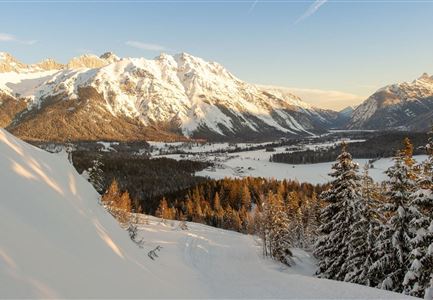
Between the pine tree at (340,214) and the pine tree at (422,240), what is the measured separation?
7.91m

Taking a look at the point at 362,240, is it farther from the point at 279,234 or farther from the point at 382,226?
the point at 279,234

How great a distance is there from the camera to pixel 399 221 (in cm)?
2648

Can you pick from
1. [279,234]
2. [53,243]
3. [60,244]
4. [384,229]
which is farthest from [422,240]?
[279,234]

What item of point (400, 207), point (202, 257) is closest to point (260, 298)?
point (400, 207)

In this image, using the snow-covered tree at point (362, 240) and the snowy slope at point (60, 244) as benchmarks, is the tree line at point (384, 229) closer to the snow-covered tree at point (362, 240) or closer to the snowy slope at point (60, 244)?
the snow-covered tree at point (362, 240)

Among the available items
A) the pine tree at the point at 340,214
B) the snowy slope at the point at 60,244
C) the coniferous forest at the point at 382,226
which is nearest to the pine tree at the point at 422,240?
the coniferous forest at the point at 382,226

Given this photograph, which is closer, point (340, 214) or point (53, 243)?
point (53, 243)

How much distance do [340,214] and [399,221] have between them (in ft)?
21.5

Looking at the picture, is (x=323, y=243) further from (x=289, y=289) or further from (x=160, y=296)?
(x=160, y=296)

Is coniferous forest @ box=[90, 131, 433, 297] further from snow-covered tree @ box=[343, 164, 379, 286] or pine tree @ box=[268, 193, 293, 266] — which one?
pine tree @ box=[268, 193, 293, 266]

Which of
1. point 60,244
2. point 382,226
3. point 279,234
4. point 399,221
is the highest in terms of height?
point 60,244

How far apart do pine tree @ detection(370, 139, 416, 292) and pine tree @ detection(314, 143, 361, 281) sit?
4.40 m

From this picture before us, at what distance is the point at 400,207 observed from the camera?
1021 inches

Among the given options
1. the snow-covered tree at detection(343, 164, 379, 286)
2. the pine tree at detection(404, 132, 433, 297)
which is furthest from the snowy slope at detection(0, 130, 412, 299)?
the snow-covered tree at detection(343, 164, 379, 286)
